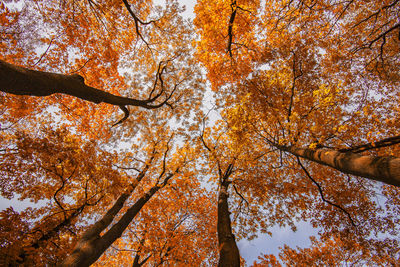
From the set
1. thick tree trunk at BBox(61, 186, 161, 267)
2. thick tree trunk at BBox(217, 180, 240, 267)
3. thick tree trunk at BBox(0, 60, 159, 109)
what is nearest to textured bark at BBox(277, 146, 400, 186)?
thick tree trunk at BBox(217, 180, 240, 267)

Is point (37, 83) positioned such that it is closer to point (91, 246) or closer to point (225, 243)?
point (91, 246)

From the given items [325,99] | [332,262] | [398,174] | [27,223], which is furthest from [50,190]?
[332,262]

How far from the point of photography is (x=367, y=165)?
322cm

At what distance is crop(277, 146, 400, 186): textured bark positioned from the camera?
278cm

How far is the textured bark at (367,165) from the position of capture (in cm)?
278

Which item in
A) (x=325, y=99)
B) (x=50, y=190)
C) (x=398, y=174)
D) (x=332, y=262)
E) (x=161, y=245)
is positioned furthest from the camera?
(x=332, y=262)

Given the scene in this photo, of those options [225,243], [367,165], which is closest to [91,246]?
[225,243]

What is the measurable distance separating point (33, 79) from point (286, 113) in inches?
355

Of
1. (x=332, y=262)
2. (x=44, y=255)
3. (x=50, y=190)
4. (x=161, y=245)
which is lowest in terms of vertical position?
(x=44, y=255)

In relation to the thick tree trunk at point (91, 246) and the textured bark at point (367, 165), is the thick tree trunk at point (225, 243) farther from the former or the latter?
the thick tree trunk at point (91, 246)

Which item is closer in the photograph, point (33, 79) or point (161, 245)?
point (33, 79)

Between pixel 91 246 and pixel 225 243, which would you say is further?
pixel 91 246

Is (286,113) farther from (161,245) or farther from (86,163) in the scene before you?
(161,245)

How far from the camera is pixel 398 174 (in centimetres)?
265
